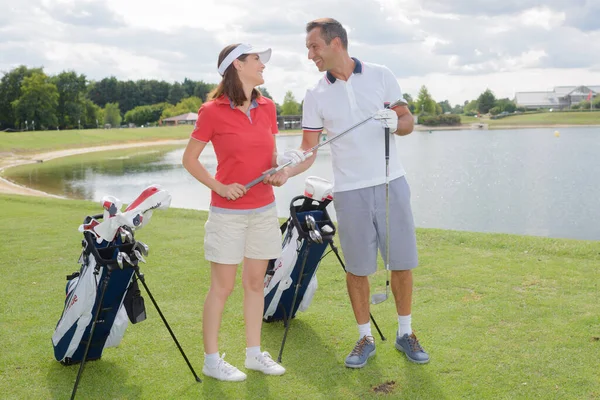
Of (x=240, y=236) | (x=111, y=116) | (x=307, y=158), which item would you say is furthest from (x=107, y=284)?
(x=111, y=116)

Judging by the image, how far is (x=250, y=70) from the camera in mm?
3209

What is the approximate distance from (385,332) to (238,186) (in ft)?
4.77

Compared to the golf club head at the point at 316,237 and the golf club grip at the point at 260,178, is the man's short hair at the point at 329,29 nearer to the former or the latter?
the golf club grip at the point at 260,178

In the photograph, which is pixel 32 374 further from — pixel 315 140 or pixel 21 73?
pixel 21 73

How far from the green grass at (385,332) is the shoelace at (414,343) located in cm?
11

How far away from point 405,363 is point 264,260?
0.93 meters

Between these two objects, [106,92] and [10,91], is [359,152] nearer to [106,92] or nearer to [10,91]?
[10,91]

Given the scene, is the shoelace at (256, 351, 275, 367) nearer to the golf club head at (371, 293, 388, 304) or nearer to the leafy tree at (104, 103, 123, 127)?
the golf club head at (371, 293, 388, 304)

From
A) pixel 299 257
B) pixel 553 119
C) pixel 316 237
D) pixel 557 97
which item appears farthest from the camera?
pixel 557 97

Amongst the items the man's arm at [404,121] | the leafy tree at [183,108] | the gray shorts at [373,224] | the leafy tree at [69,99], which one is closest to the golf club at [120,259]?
the gray shorts at [373,224]

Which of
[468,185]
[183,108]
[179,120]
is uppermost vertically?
[183,108]

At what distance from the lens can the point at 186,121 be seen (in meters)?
94.2

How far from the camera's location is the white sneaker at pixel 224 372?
338cm

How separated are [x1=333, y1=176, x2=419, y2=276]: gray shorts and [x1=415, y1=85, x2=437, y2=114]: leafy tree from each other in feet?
329
